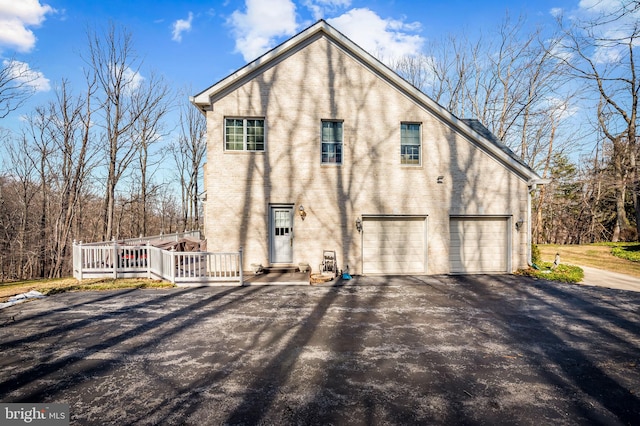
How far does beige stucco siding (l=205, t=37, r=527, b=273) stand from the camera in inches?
426

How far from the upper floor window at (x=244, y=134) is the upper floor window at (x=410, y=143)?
549 cm

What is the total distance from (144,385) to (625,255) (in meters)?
22.3

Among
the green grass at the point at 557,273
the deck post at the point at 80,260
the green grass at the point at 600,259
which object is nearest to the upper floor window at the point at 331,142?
the green grass at the point at 557,273

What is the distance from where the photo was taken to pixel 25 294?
8.33 m

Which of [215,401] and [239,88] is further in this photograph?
[239,88]

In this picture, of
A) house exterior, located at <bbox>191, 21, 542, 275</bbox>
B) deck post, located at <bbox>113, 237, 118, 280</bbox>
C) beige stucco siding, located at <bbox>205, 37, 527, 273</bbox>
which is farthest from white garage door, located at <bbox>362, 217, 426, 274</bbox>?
deck post, located at <bbox>113, 237, 118, 280</bbox>

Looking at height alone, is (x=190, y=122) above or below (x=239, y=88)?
above

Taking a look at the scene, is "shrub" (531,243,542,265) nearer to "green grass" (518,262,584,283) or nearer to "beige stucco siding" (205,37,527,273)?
"green grass" (518,262,584,283)

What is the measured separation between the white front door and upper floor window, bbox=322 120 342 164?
2.47 meters

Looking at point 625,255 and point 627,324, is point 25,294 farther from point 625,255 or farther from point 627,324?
point 625,255

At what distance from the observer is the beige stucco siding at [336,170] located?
1081 centimetres

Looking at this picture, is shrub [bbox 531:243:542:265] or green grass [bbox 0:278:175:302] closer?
green grass [bbox 0:278:175:302]

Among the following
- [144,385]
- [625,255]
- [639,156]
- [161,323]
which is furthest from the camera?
[639,156]

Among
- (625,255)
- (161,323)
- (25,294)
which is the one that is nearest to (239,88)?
(161,323)
